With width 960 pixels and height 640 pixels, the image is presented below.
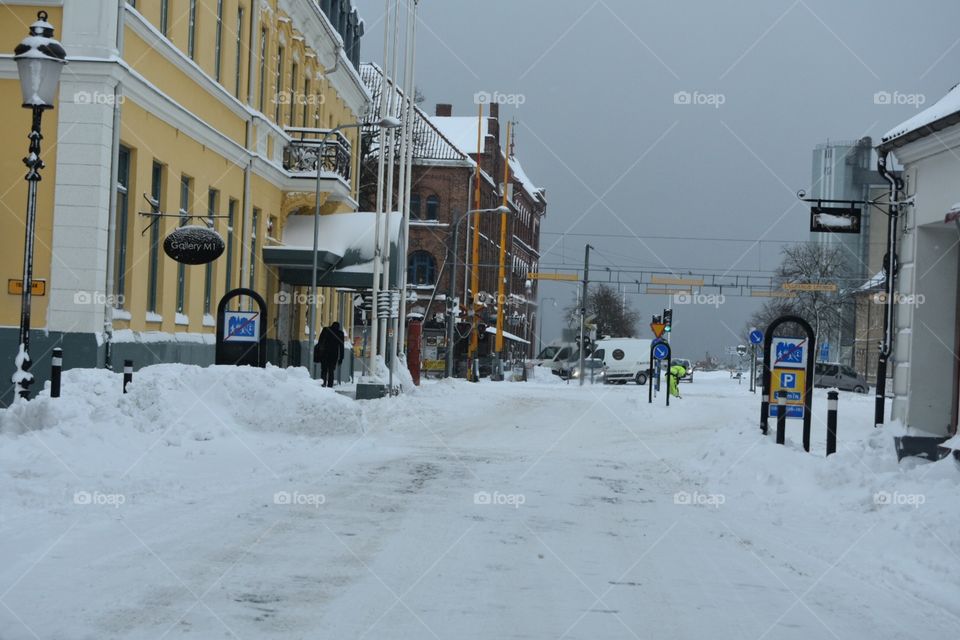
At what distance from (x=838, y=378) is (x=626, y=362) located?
11341 mm

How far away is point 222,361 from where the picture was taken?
823 inches

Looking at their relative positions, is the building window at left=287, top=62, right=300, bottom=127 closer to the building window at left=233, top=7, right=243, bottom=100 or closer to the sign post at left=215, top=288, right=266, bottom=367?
the building window at left=233, top=7, right=243, bottom=100

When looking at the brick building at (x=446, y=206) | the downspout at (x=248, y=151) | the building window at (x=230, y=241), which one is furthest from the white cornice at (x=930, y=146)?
the brick building at (x=446, y=206)

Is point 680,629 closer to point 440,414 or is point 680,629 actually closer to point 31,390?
point 31,390

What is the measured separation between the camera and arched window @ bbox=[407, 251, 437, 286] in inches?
2904

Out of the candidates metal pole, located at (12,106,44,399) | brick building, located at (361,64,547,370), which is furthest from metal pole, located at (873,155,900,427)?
brick building, located at (361,64,547,370)

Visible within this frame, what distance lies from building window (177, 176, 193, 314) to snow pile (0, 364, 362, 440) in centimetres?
489

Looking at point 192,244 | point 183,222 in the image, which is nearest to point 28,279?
point 192,244

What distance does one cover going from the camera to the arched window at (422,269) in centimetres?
7375

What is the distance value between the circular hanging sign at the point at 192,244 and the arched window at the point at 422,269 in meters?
53.0

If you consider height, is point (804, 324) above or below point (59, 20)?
below

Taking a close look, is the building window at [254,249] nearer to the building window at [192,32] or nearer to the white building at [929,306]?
the building window at [192,32]

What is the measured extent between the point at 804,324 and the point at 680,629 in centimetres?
1196

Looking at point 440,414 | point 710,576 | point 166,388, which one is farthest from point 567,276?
point 710,576
